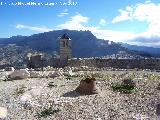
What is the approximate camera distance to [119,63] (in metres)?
31.8

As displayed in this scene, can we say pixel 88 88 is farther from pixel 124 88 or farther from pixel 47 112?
pixel 47 112

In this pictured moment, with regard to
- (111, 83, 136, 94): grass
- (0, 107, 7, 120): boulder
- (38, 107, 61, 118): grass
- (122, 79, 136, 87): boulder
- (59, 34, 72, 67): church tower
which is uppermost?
(59, 34, 72, 67): church tower

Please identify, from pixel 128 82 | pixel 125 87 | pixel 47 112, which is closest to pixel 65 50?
pixel 128 82

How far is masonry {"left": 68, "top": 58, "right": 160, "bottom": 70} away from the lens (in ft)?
101

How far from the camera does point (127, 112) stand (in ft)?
48.5

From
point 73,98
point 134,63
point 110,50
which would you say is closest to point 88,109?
point 73,98

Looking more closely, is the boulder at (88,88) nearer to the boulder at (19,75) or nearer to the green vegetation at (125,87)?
the green vegetation at (125,87)

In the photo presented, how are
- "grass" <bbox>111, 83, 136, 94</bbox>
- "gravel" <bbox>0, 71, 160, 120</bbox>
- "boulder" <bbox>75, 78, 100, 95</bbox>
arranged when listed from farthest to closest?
1. "grass" <bbox>111, 83, 136, 94</bbox>
2. "boulder" <bbox>75, 78, 100, 95</bbox>
3. "gravel" <bbox>0, 71, 160, 120</bbox>

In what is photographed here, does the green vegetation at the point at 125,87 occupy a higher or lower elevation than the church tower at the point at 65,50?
lower

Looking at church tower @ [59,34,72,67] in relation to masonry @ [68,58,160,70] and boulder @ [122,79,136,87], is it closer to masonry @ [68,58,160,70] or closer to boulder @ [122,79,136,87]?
masonry @ [68,58,160,70]

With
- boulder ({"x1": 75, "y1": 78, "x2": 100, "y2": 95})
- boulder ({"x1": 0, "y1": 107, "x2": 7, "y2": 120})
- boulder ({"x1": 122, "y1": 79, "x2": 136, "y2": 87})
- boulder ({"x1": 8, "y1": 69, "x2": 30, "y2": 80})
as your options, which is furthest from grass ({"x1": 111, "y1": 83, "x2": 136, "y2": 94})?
boulder ({"x1": 8, "y1": 69, "x2": 30, "y2": 80})

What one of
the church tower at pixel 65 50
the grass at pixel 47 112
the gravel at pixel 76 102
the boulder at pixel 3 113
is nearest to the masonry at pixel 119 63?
the church tower at pixel 65 50

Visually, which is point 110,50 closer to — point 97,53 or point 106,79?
point 97,53

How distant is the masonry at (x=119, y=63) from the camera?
3080cm
